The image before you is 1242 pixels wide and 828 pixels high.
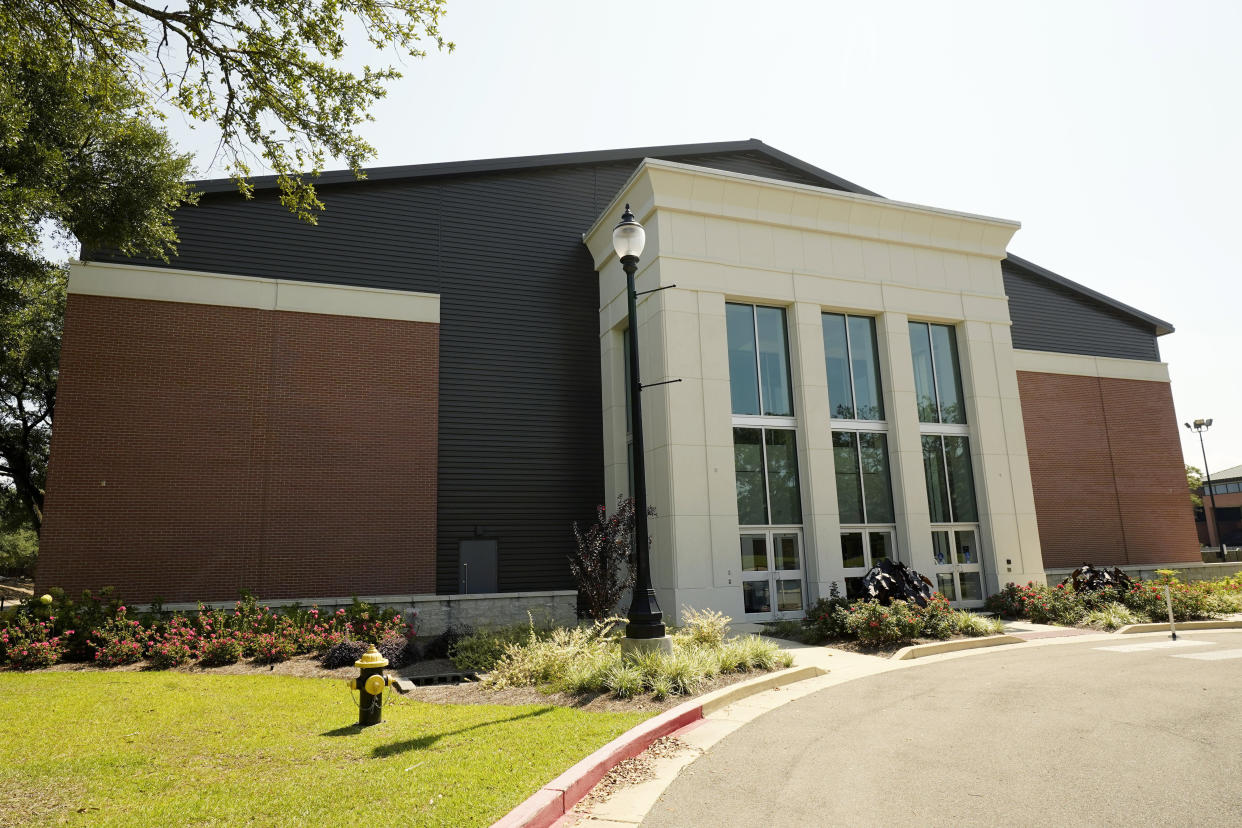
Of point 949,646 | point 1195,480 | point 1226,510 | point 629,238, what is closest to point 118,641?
point 629,238

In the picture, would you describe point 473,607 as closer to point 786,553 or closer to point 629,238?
point 786,553

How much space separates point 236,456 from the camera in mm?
17547

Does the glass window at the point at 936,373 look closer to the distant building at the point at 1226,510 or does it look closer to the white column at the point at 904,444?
the white column at the point at 904,444

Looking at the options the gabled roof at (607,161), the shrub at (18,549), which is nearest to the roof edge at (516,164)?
the gabled roof at (607,161)

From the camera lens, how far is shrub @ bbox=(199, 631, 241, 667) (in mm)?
13625

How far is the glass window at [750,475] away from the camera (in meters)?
18.0

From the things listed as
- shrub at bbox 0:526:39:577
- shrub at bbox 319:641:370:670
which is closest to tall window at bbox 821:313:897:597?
shrub at bbox 319:641:370:670

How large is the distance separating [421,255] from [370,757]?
52.8ft

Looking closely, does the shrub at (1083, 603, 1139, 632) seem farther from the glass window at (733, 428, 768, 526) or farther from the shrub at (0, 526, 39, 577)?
the shrub at (0, 526, 39, 577)

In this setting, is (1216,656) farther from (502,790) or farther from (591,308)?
(591,308)

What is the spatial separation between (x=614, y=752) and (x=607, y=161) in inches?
773

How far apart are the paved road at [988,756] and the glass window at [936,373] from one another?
1090 centimetres

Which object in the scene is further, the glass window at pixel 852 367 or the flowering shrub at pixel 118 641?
the glass window at pixel 852 367

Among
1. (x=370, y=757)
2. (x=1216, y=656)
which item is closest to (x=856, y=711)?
(x=370, y=757)
